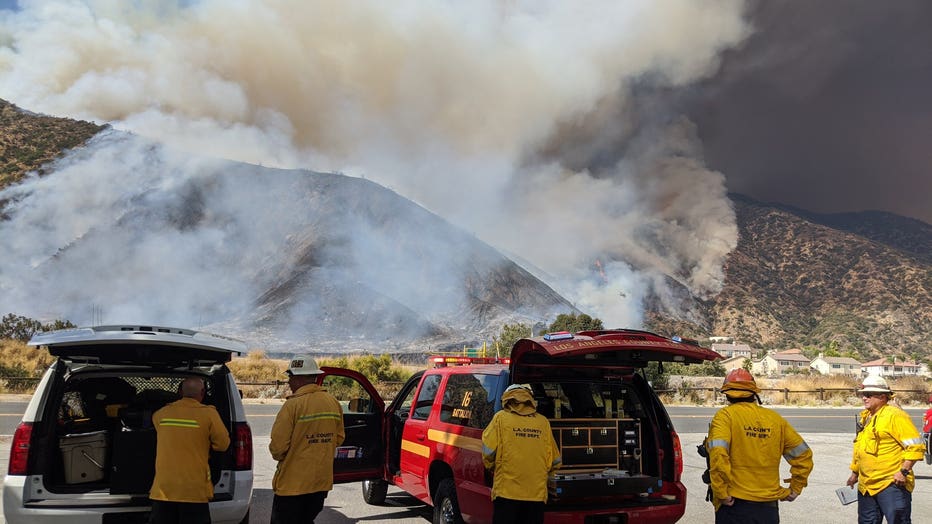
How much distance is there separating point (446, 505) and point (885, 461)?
3.65 metres

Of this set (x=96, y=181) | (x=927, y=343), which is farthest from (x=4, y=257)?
(x=927, y=343)

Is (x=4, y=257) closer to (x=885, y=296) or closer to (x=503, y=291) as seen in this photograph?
(x=503, y=291)

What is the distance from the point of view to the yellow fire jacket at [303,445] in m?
5.05

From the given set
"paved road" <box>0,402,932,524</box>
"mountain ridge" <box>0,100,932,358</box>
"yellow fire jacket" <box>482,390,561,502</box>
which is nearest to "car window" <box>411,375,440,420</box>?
"paved road" <box>0,402,932,524</box>

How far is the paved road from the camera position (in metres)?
7.82

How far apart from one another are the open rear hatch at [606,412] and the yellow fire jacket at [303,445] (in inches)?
60.8

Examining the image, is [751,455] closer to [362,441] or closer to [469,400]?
[469,400]

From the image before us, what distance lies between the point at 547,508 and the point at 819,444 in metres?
13.2

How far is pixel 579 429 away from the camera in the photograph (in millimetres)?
5910

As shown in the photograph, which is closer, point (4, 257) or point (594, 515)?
point (594, 515)

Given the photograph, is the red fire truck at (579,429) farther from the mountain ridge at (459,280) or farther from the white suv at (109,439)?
the mountain ridge at (459,280)

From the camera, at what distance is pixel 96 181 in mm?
90562

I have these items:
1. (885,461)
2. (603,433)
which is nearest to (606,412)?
(603,433)

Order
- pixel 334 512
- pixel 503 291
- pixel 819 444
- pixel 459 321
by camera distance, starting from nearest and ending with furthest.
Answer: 1. pixel 334 512
2. pixel 819 444
3. pixel 459 321
4. pixel 503 291
